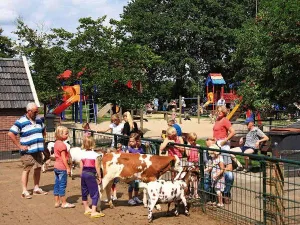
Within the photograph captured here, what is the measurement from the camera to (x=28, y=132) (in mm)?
8547

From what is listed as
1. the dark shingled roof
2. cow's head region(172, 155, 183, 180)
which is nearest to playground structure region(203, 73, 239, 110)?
the dark shingled roof

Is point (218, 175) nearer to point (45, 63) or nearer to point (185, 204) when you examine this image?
point (185, 204)

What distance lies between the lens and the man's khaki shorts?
8.62 m

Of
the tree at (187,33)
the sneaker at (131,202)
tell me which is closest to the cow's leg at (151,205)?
the sneaker at (131,202)

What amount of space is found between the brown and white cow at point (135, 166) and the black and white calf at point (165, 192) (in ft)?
1.46

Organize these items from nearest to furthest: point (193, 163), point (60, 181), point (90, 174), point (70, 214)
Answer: point (90, 174), point (70, 214), point (193, 163), point (60, 181)

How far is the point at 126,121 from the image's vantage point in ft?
36.5

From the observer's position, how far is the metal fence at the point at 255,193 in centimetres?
604

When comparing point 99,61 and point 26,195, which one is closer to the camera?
point 26,195

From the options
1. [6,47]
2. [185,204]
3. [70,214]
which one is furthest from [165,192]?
[6,47]

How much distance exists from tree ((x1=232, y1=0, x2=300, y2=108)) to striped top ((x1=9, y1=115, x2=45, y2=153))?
26.8 ft

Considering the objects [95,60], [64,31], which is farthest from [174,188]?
[64,31]

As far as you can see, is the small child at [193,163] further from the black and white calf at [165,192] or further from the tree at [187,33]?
the tree at [187,33]

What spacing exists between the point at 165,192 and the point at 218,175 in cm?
99
